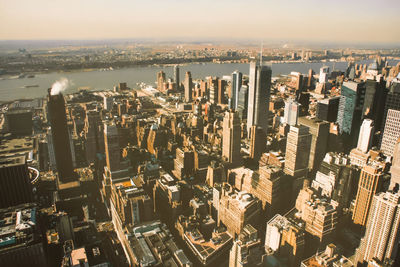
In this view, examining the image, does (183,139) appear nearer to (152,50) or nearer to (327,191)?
(327,191)

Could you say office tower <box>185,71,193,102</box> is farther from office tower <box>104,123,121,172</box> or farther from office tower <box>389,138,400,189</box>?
office tower <box>389,138,400,189</box>

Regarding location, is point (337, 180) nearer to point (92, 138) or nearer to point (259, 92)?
point (259, 92)

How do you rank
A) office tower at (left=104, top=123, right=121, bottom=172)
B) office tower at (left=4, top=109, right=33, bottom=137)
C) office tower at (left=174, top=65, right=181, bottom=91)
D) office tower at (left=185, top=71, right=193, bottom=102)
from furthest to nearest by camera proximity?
office tower at (left=174, top=65, right=181, bottom=91)
office tower at (left=185, top=71, right=193, bottom=102)
office tower at (left=4, top=109, right=33, bottom=137)
office tower at (left=104, top=123, right=121, bottom=172)

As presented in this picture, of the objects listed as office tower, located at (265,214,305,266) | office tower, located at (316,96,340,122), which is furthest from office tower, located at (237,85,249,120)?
office tower, located at (265,214,305,266)

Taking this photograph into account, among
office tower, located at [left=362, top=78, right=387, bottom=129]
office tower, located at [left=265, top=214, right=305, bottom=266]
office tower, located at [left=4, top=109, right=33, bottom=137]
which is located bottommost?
office tower, located at [left=265, top=214, right=305, bottom=266]

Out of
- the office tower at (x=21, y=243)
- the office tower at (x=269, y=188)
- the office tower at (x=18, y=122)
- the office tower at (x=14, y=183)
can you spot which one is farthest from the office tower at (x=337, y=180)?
the office tower at (x=18, y=122)
